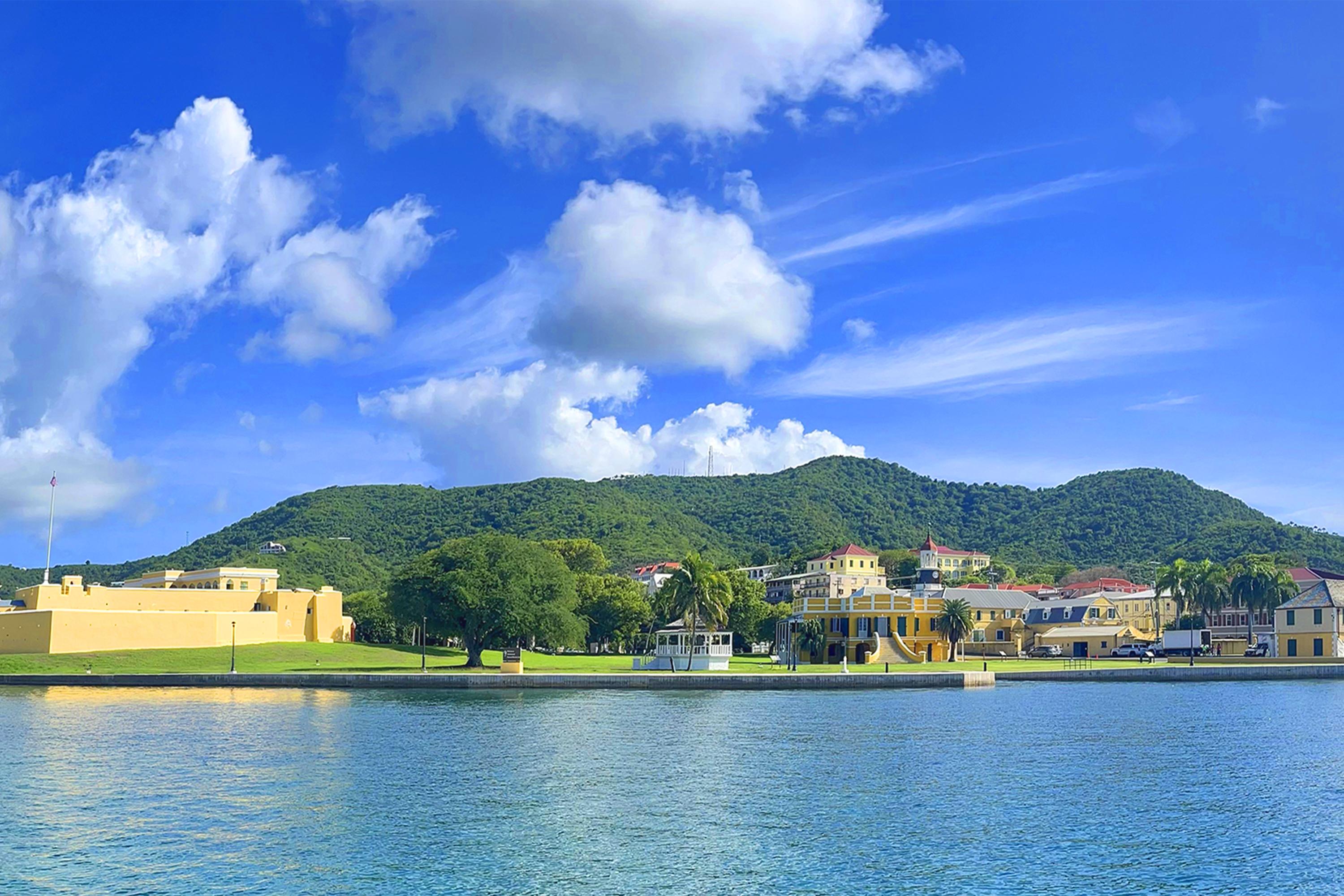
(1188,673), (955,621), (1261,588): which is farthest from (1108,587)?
(1188,673)

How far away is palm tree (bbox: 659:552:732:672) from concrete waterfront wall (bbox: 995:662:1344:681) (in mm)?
21050

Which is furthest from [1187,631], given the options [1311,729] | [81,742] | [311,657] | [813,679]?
[81,742]

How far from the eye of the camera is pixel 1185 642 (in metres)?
107

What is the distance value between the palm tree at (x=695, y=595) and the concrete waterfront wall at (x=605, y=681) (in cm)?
1288

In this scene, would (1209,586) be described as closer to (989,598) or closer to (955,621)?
(989,598)

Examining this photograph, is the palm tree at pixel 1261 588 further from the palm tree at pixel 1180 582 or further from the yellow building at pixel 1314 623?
the yellow building at pixel 1314 623

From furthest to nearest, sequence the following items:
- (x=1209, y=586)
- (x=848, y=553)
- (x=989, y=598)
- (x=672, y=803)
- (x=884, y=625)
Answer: (x=848, y=553), (x=989, y=598), (x=1209, y=586), (x=884, y=625), (x=672, y=803)

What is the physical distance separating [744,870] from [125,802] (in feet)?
54.7

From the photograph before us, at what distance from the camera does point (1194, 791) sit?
32938 mm

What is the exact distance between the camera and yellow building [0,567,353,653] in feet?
300

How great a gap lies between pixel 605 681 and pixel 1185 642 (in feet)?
204

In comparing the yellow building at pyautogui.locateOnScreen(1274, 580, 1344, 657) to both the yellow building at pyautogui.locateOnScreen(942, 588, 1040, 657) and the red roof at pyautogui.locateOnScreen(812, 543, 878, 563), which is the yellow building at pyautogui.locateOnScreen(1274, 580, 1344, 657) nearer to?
the yellow building at pyautogui.locateOnScreen(942, 588, 1040, 657)

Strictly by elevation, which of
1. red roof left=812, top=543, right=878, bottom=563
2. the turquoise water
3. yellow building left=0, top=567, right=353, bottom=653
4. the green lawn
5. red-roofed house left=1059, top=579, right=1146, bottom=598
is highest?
red roof left=812, top=543, right=878, bottom=563

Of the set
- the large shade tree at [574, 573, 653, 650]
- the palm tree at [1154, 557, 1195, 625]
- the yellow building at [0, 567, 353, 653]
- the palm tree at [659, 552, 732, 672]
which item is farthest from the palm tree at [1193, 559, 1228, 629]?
the yellow building at [0, 567, 353, 653]
